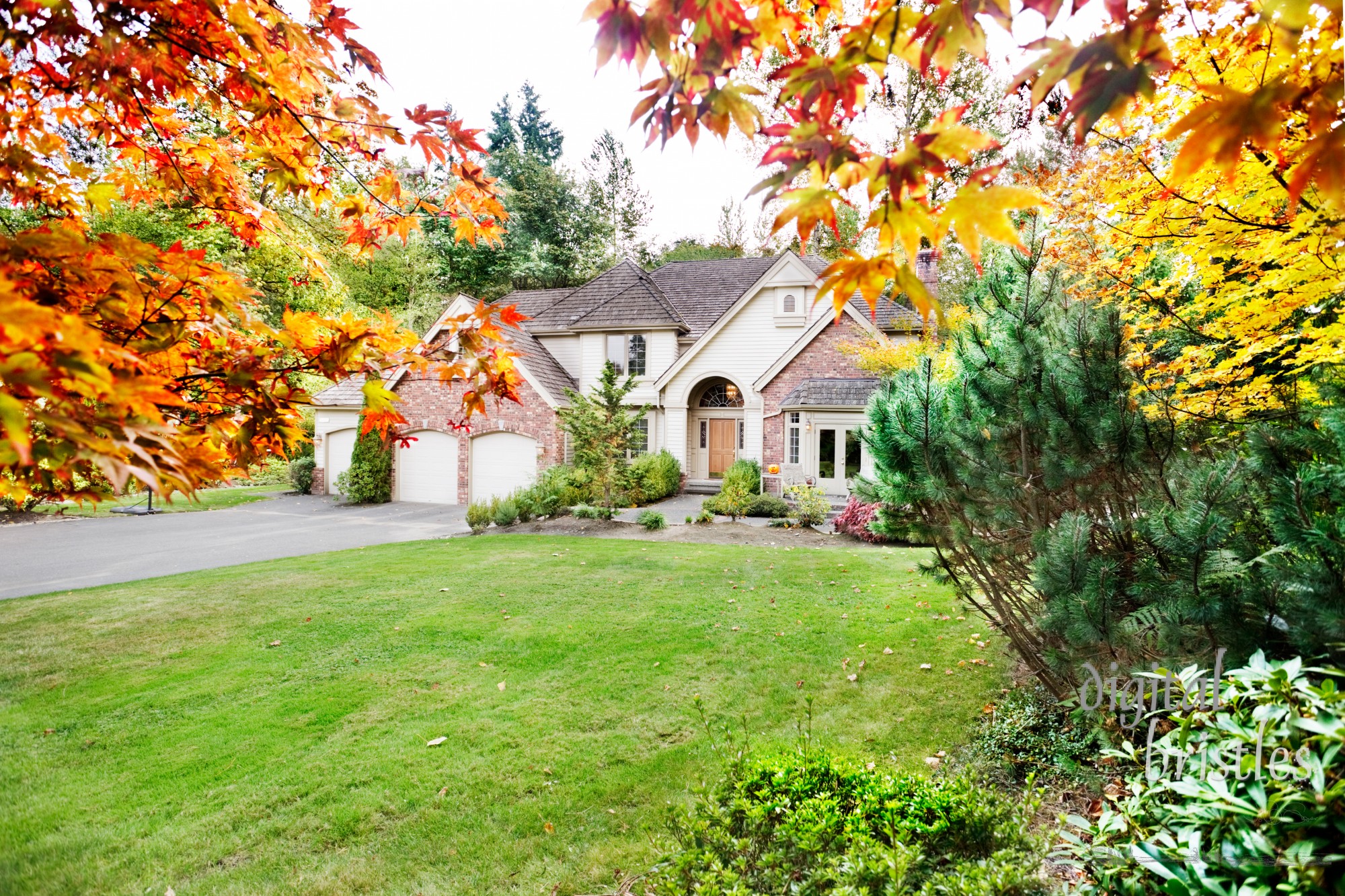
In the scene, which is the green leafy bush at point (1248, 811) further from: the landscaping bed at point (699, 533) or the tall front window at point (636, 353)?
the tall front window at point (636, 353)

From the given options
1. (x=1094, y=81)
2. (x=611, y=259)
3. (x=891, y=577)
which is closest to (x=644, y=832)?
(x=1094, y=81)

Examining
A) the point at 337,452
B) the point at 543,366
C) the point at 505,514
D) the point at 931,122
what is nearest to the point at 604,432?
the point at 505,514

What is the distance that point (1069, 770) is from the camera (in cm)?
354

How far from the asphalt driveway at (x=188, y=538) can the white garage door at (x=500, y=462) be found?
107cm

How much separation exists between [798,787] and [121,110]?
14.8 ft

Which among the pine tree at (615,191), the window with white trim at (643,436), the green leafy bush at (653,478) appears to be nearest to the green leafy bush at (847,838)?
the green leafy bush at (653,478)

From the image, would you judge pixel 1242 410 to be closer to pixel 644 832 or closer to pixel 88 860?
pixel 644 832

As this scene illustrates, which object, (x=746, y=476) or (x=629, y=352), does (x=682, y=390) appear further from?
(x=746, y=476)

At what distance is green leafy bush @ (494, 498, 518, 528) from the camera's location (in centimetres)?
1365

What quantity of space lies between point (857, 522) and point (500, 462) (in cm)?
1030

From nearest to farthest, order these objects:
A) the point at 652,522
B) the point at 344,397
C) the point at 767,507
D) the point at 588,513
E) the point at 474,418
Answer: the point at 652,522 → the point at 588,513 → the point at 767,507 → the point at 474,418 → the point at 344,397

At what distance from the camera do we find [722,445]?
20.9 m

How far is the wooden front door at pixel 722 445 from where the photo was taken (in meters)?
20.8

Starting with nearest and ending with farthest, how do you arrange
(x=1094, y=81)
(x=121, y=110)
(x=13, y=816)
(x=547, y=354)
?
(x=1094, y=81) < (x=121, y=110) < (x=13, y=816) < (x=547, y=354)
